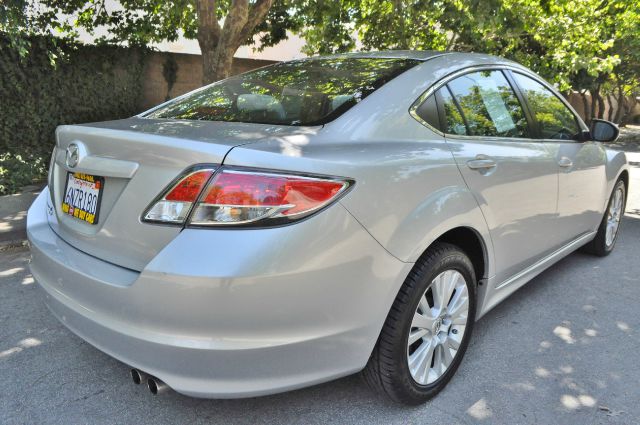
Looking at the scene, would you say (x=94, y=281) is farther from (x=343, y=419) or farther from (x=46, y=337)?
(x=46, y=337)

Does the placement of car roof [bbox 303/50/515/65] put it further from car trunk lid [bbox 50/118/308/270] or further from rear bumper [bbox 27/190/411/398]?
rear bumper [bbox 27/190/411/398]

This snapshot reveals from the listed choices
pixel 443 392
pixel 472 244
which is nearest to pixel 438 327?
pixel 443 392

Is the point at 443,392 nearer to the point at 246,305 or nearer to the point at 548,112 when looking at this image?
the point at 246,305

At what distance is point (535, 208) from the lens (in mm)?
2912

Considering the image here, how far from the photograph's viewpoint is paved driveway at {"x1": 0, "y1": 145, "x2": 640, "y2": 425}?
88.3 inches

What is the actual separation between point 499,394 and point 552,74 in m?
10.0

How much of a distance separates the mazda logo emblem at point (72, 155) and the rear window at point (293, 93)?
1.84ft

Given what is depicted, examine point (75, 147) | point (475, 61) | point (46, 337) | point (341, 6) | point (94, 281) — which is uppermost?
point (341, 6)

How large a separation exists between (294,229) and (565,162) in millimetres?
2311

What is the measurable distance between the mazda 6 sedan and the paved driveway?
0.69 ft

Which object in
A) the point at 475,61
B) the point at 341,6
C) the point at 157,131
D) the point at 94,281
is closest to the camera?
the point at 94,281

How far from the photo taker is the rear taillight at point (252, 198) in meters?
1.68

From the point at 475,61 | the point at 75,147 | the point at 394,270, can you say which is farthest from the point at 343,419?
the point at 475,61

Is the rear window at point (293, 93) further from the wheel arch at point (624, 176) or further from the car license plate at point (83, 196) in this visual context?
the wheel arch at point (624, 176)
